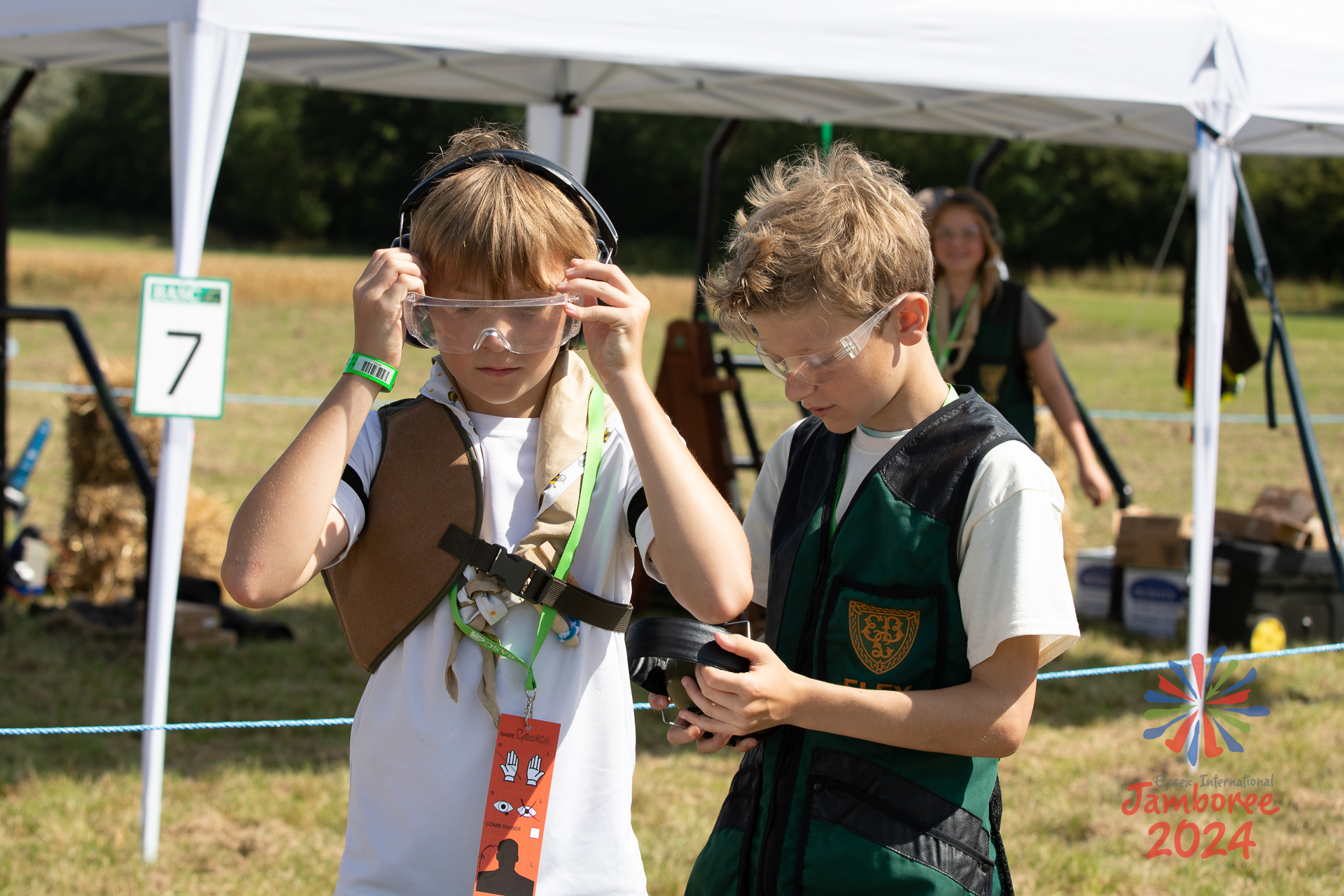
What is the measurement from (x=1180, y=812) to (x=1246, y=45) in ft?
8.33

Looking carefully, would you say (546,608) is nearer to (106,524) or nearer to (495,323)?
(495,323)

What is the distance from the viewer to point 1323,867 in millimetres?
3367

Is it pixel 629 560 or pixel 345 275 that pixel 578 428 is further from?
pixel 345 275

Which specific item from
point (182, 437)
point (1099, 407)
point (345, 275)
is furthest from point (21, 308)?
point (345, 275)

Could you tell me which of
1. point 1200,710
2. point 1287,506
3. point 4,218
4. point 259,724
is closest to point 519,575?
point 259,724

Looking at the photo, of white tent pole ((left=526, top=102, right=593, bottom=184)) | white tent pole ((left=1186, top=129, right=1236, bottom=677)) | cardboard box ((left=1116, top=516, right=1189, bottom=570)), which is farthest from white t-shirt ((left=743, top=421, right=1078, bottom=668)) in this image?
cardboard box ((left=1116, top=516, right=1189, bottom=570))

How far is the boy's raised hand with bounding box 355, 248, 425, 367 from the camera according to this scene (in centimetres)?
139

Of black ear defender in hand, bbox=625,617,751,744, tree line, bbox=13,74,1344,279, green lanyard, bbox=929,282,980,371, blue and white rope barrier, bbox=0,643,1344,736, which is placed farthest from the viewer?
tree line, bbox=13,74,1344,279

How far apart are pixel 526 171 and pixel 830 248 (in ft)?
1.41

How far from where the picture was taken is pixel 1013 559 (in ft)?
4.41

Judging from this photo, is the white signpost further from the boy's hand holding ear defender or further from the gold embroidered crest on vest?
the gold embroidered crest on vest

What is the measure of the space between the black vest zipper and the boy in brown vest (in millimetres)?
150

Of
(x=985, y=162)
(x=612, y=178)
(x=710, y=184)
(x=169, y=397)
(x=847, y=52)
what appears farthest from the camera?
(x=612, y=178)

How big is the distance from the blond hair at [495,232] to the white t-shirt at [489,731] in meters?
0.19
